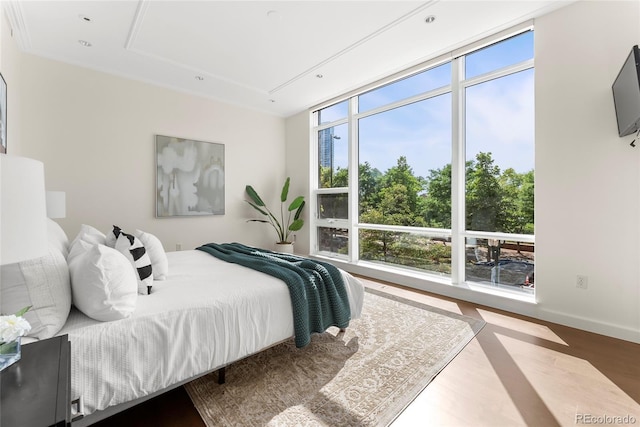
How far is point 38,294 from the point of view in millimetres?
1182

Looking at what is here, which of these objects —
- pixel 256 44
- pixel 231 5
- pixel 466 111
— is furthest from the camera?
pixel 466 111

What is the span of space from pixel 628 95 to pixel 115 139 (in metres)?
5.07

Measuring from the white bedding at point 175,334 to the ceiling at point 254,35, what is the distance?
2.31 m

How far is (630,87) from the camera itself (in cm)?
195

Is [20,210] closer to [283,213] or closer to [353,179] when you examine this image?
[353,179]

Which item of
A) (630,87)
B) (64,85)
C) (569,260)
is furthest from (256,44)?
(569,260)

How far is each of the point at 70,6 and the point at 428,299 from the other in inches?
173

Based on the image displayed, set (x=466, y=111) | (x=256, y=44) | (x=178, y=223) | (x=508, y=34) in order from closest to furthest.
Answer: (x=508, y=34) < (x=256, y=44) < (x=466, y=111) < (x=178, y=223)

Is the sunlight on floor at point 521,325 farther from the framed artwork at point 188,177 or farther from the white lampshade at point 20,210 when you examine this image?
the framed artwork at point 188,177

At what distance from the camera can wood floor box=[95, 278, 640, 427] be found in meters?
1.46

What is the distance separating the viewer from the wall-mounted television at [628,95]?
184cm

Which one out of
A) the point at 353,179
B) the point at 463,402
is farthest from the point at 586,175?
the point at 353,179

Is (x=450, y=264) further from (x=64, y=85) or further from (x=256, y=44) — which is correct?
(x=64, y=85)

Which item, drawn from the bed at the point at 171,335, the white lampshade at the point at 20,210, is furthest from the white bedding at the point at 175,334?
the white lampshade at the point at 20,210
